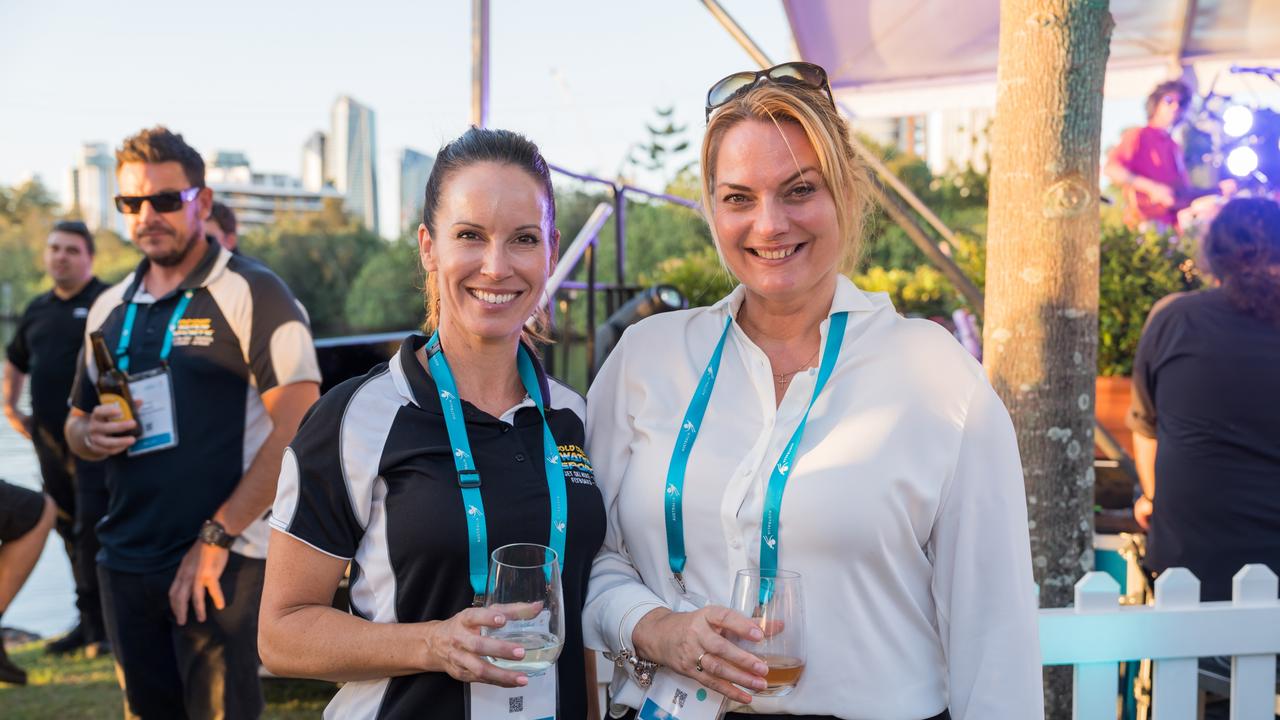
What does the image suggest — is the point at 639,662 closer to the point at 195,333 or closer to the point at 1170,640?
the point at 1170,640

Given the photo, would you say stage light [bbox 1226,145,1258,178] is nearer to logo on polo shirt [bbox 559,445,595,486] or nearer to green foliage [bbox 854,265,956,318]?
green foliage [bbox 854,265,956,318]

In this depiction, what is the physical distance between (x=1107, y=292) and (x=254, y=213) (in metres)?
41.6

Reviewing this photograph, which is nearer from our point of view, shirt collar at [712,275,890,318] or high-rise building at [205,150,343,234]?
shirt collar at [712,275,890,318]

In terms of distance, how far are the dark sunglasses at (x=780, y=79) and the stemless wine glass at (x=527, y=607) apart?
953 mm

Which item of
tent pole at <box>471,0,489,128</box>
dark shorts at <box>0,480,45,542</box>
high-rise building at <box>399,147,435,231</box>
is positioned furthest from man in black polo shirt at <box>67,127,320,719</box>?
tent pole at <box>471,0,489,128</box>

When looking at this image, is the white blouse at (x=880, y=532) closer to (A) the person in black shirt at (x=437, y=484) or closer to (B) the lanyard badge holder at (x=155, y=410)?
(A) the person in black shirt at (x=437, y=484)

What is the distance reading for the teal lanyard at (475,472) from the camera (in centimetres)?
168

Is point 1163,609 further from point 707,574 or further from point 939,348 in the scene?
point 707,574

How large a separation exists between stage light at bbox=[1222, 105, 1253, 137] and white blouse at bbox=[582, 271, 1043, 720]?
4.48 metres

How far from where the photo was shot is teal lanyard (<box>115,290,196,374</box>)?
3.24m

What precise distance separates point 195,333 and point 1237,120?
16.9ft

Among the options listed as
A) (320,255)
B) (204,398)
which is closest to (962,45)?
(204,398)

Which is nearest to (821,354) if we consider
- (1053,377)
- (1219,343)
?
(1053,377)

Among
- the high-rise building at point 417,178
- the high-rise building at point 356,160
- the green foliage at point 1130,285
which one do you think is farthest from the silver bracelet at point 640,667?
the high-rise building at point 356,160
